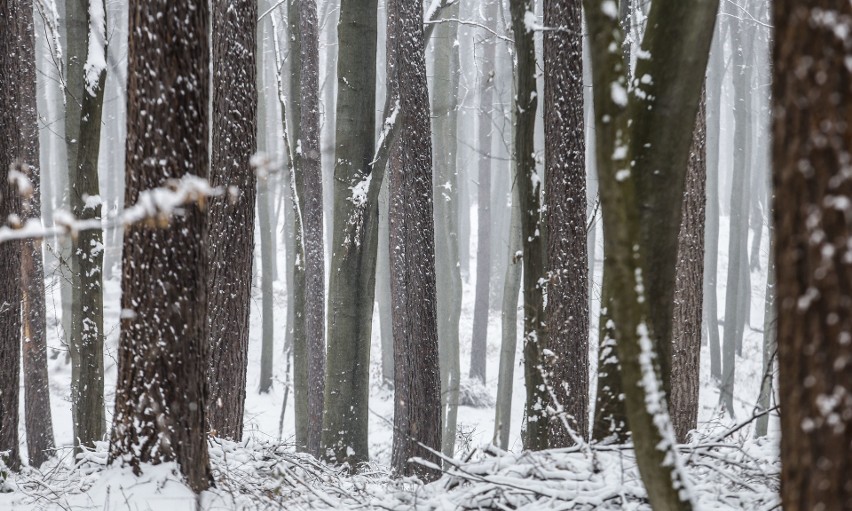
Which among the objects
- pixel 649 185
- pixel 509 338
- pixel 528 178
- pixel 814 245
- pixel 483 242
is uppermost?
pixel 528 178

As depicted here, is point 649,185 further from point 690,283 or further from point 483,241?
point 483,241

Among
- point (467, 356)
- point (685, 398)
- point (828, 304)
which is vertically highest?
point (828, 304)

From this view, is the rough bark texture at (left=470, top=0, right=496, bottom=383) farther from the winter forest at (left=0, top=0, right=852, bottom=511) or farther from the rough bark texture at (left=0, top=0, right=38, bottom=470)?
the rough bark texture at (left=0, top=0, right=38, bottom=470)

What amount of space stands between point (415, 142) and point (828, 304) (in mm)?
6507

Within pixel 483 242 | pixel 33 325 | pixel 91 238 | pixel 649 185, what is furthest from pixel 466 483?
pixel 483 242

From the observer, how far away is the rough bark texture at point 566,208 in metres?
6.55

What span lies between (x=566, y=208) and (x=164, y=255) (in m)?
3.93

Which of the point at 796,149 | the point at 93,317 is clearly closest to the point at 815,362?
the point at 796,149

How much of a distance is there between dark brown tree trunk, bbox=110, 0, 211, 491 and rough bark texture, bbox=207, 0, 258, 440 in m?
1.71

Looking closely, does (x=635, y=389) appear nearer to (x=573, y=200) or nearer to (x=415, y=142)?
(x=573, y=200)

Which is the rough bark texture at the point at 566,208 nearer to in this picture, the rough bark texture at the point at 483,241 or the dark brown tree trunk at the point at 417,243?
the dark brown tree trunk at the point at 417,243

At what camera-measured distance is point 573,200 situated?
Answer: 21.7ft

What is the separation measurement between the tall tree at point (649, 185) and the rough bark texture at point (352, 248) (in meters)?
4.44

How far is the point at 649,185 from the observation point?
133 inches
